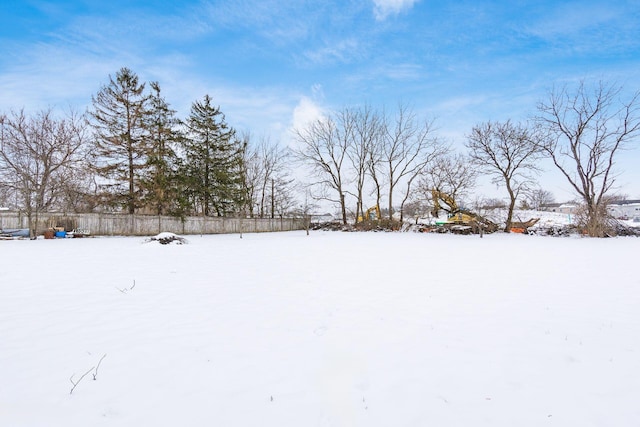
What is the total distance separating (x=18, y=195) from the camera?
15336 mm

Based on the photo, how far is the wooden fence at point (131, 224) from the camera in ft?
49.5

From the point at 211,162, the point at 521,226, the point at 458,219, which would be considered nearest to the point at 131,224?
the point at 211,162

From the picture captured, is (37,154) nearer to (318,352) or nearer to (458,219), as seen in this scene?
(318,352)

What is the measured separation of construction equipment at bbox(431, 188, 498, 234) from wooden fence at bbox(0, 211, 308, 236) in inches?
531

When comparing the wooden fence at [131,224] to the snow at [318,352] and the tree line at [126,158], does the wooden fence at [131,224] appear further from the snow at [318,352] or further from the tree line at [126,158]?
the snow at [318,352]

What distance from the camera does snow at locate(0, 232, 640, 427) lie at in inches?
74.4

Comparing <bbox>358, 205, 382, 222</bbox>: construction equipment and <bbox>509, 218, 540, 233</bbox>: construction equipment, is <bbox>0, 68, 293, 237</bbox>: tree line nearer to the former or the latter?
<bbox>358, 205, 382, 222</bbox>: construction equipment

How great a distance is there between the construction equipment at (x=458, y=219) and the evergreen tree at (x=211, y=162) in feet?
48.6

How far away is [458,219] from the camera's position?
65.1ft

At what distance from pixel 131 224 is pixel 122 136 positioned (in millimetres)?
5519

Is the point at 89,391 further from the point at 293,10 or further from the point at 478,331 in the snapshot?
the point at 293,10

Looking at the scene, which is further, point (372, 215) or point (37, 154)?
point (372, 215)

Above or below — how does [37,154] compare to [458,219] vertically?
above

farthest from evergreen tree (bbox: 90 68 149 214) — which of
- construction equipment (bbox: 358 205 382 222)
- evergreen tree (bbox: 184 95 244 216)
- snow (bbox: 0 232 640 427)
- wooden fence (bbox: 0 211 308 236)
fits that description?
construction equipment (bbox: 358 205 382 222)
